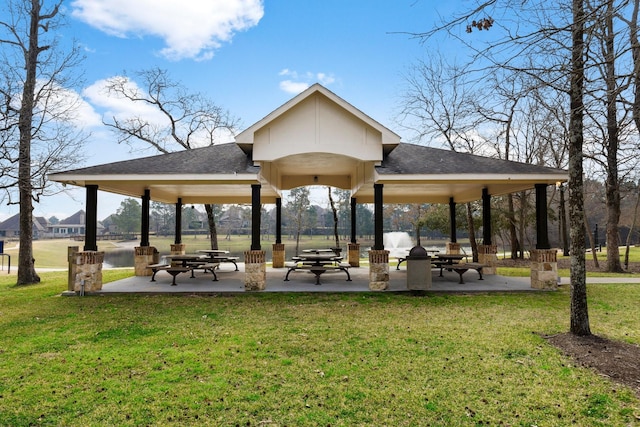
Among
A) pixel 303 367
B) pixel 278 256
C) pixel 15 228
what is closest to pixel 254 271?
pixel 303 367

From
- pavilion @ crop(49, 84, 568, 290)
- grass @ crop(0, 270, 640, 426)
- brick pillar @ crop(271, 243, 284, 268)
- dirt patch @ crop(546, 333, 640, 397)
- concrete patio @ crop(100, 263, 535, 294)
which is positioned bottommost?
grass @ crop(0, 270, 640, 426)

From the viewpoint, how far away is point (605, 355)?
4.83 metres

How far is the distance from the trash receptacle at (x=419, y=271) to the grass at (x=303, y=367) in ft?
3.94

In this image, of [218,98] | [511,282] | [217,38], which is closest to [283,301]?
[511,282]

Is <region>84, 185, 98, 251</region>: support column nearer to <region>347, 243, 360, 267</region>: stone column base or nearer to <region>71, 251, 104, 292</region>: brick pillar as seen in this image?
<region>71, 251, 104, 292</region>: brick pillar

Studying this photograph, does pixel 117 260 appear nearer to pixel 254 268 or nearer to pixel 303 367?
pixel 254 268

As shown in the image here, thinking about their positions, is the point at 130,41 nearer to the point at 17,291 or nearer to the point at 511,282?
the point at 17,291

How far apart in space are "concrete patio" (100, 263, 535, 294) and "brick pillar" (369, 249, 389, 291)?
10.1 inches

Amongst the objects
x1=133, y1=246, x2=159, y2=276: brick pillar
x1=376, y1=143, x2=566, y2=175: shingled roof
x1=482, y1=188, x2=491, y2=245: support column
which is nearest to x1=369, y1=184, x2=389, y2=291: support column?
x1=376, y1=143, x2=566, y2=175: shingled roof

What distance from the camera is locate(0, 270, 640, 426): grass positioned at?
3.41 m

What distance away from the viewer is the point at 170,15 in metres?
10.3

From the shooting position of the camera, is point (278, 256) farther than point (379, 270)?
Yes

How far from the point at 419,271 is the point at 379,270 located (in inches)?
44.1

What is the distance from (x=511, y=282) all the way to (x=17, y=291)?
1514cm
